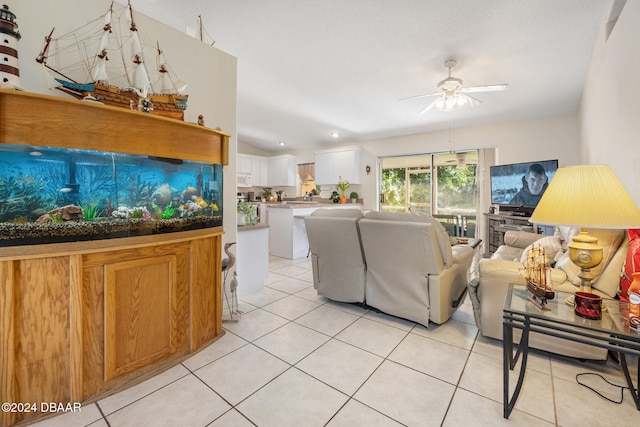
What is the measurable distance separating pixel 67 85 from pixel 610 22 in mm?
3905

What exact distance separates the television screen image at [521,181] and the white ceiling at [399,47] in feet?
2.94

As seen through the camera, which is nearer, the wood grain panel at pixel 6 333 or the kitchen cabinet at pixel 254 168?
the wood grain panel at pixel 6 333

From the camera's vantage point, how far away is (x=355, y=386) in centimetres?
162

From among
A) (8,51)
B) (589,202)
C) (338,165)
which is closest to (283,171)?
(338,165)

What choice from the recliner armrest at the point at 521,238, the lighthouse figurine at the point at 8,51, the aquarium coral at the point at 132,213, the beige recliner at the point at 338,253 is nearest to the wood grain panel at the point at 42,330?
the aquarium coral at the point at 132,213

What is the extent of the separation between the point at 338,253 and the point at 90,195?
1985 millimetres

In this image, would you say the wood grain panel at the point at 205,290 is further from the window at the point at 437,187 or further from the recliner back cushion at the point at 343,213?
the window at the point at 437,187

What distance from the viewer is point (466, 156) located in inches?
211

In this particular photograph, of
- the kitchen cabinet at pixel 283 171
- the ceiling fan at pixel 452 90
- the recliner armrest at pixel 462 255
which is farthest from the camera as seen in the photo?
the kitchen cabinet at pixel 283 171

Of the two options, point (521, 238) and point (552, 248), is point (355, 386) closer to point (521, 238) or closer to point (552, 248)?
point (552, 248)

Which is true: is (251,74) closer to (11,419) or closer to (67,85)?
(67,85)

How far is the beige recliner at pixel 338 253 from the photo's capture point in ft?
8.39

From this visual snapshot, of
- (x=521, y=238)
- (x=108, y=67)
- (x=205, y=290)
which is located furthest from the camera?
(x=521, y=238)

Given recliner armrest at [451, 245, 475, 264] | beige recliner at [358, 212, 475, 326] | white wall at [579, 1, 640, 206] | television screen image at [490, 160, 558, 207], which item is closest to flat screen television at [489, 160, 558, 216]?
television screen image at [490, 160, 558, 207]
